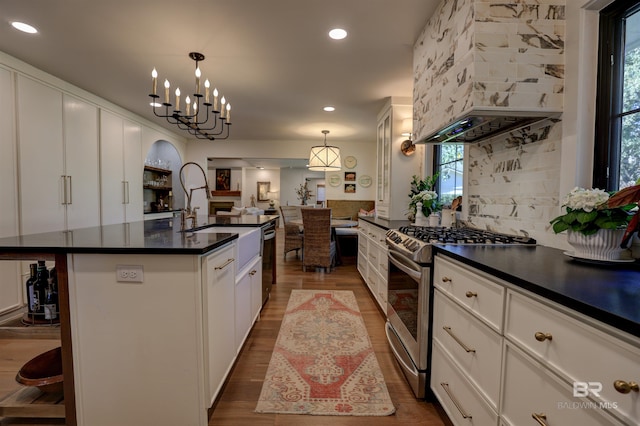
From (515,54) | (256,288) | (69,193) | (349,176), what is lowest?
(256,288)

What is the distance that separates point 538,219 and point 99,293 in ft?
7.81

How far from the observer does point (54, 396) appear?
1.57 meters

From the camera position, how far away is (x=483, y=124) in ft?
6.11

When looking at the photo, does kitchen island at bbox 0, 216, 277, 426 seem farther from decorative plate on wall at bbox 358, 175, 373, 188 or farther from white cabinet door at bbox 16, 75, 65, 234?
decorative plate on wall at bbox 358, 175, 373, 188

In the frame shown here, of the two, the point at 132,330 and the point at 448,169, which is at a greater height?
the point at 448,169

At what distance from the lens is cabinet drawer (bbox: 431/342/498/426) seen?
1.17 m

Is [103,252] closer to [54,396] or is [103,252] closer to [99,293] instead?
[99,293]

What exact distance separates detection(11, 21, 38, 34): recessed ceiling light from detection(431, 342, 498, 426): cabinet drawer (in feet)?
12.4

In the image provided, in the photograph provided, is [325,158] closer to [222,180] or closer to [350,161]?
[350,161]

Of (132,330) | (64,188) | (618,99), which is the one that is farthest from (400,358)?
(64,188)

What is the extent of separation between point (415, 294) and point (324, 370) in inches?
32.5

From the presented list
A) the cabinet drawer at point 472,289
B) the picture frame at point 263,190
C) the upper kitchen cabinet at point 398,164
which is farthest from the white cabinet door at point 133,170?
the picture frame at point 263,190

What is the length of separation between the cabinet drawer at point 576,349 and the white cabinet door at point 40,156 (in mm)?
4172

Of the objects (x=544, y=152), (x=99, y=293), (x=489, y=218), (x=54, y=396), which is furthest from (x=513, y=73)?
(x=54, y=396)
